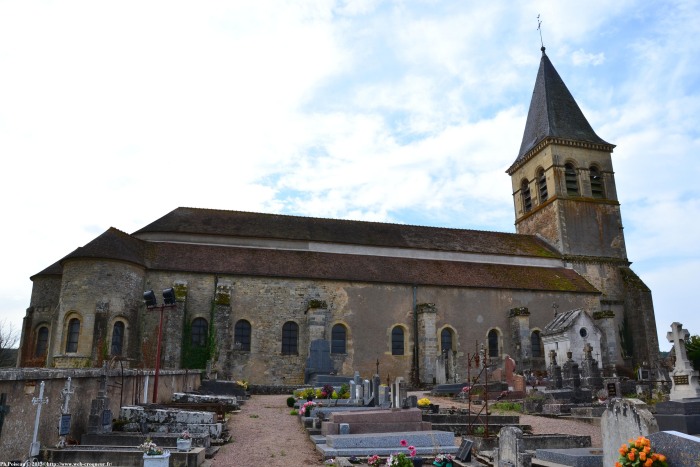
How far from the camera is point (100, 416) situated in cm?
881

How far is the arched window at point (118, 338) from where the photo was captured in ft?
65.6

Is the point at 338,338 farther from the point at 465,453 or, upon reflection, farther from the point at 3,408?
the point at 3,408

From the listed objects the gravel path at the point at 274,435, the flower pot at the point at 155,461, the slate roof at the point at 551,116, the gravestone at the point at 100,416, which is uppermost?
the slate roof at the point at 551,116

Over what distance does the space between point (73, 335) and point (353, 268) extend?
12.2m

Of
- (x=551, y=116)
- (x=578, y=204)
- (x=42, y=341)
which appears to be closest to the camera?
(x=42, y=341)

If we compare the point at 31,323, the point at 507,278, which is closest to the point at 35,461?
the point at 31,323

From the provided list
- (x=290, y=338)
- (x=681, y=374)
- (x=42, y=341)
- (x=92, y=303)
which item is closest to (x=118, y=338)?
(x=92, y=303)

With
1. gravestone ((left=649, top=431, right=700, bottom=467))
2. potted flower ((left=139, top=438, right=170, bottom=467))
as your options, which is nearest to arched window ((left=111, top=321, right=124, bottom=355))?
potted flower ((left=139, top=438, right=170, bottom=467))

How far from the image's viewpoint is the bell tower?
93.5 ft

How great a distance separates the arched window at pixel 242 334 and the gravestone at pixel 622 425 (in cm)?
1759

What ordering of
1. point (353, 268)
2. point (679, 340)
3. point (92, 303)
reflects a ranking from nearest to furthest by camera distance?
point (679, 340)
point (92, 303)
point (353, 268)

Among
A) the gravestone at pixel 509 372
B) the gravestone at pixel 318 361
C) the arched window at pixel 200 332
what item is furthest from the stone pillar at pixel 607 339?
the arched window at pixel 200 332

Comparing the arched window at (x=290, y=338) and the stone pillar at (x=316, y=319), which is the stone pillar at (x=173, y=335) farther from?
the stone pillar at (x=316, y=319)

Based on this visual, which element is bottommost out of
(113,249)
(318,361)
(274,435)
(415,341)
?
(274,435)
